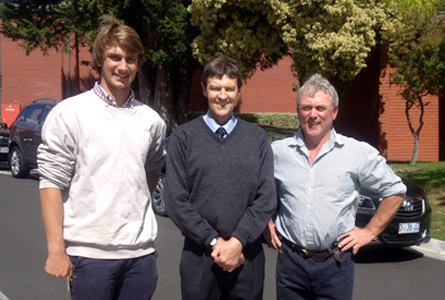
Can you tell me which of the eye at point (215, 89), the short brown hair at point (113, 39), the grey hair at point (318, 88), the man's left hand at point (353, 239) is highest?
the short brown hair at point (113, 39)

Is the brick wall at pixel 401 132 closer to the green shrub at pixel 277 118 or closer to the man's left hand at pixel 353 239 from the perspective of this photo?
the green shrub at pixel 277 118

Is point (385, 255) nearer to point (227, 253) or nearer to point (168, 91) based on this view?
point (227, 253)

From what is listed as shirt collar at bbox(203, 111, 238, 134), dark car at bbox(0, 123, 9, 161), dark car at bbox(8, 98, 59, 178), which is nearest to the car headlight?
shirt collar at bbox(203, 111, 238, 134)

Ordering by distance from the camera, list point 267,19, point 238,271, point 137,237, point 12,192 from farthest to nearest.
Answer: point 267,19
point 12,192
point 238,271
point 137,237

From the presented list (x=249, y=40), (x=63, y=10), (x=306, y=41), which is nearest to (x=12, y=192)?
(x=63, y=10)

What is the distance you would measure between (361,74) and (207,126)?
16594mm

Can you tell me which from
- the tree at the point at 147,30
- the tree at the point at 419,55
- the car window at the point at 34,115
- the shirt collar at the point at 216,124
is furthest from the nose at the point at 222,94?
the tree at the point at 147,30

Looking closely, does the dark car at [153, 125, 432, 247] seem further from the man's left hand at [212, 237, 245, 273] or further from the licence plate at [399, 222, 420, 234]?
the man's left hand at [212, 237, 245, 273]

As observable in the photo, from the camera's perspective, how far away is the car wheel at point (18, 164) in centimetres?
1226

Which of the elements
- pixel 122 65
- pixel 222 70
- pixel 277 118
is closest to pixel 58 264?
pixel 122 65

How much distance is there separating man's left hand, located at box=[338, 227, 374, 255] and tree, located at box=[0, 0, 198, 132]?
1146 cm

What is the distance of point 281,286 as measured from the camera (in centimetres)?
290

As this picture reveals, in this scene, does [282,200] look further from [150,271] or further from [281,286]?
[150,271]

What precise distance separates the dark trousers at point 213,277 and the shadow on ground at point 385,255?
394 cm
